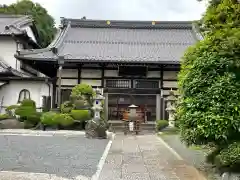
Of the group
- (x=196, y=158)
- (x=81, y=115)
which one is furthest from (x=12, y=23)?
(x=196, y=158)

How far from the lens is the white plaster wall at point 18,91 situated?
2350 centimetres

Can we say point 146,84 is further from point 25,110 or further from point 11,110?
point 11,110

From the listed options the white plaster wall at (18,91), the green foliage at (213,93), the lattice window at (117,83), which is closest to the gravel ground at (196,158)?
the green foliage at (213,93)

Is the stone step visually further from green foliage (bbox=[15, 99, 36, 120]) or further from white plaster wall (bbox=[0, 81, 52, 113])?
white plaster wall (bbox=[0, 81, 52, 113])

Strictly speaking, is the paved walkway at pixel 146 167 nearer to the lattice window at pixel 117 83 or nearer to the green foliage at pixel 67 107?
the green foliage at pixel 67 107

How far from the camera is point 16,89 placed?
77.2ft

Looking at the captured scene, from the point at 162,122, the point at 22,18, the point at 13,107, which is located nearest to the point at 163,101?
the point at 162,122

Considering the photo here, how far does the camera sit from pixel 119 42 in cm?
2608

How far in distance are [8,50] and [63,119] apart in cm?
1187

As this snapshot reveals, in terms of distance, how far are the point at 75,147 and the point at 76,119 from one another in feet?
24.8

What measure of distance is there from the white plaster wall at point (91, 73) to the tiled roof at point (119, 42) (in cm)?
93

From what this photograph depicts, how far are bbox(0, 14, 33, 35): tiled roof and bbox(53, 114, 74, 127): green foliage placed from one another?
432 inches

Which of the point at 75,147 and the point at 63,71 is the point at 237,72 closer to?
the point at 75,147

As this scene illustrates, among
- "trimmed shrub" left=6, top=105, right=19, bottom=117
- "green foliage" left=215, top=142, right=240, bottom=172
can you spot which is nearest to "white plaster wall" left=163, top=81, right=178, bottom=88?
"trimmed shrub" left=6, top=105, right=19, bottom=117
